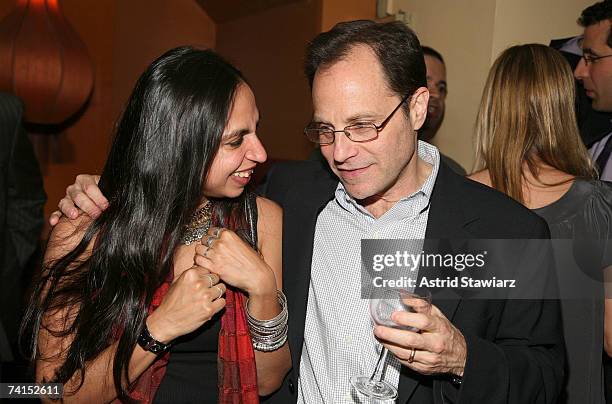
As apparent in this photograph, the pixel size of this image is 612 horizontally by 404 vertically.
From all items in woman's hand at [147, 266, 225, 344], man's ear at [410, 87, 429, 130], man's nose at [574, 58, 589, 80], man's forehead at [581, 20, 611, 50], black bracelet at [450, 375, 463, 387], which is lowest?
black bracelet at [450, 375, 463, 387]

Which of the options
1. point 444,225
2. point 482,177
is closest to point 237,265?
point 444,225

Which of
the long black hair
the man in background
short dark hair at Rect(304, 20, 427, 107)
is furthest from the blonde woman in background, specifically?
the long black hair

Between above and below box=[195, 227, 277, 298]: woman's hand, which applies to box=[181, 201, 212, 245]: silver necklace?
above

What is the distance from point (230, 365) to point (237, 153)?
618mm

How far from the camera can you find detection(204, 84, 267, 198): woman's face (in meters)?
1.73

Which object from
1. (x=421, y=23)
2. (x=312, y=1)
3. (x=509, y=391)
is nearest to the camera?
(x=509, y=391)

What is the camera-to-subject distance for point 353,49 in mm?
1775

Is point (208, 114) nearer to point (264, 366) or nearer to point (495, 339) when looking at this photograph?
point (264, 366)

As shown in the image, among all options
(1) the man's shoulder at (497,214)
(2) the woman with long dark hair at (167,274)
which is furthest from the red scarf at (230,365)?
(1) the man's shoulder at (497,214)

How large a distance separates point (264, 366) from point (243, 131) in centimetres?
70

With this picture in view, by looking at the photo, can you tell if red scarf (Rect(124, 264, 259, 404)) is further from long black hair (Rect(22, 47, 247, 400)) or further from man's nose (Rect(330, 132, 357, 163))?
man's nose (Rect(330, 132, 357, 163))

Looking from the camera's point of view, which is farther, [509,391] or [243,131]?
[243,131]

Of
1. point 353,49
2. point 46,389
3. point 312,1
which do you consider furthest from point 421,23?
point 46,389

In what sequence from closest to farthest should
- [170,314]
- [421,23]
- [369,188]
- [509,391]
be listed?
[509,391] → [170,314] → [369,188] → [421,23]
